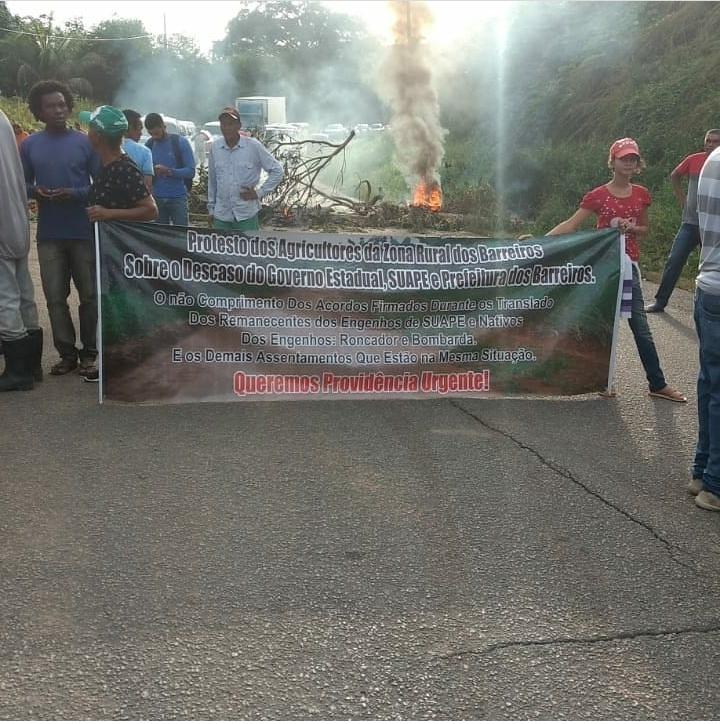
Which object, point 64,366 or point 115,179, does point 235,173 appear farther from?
point 64,366

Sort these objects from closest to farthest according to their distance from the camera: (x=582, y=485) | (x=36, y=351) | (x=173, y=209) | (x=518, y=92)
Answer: (x=582, y=485) → (x=36, y=351) → (x=173, y=209) → (x=518, y=92)

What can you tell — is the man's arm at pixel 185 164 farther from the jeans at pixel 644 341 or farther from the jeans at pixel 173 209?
the jeans at pixel 644 341

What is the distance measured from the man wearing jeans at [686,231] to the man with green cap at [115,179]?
5.44m

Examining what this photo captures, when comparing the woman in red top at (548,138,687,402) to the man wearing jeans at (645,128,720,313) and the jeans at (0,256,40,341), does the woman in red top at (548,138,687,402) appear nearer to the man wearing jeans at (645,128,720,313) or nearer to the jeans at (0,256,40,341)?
the man wearing jeans at (645,128,720,313)

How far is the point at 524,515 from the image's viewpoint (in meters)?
4.07

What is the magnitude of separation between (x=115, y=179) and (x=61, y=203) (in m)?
0.51

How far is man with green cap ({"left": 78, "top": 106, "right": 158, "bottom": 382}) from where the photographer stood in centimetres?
579

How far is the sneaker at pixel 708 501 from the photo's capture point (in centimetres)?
420

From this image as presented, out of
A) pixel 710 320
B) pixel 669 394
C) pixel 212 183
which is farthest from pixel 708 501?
pixel 212 183

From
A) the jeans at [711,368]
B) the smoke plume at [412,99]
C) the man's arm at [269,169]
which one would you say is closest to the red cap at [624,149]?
the jeans at [711,368]

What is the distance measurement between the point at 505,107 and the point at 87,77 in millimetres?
33308

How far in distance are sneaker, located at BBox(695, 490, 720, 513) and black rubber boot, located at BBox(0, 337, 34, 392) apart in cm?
440

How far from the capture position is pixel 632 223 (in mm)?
6027

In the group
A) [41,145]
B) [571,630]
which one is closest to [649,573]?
[571,630]
